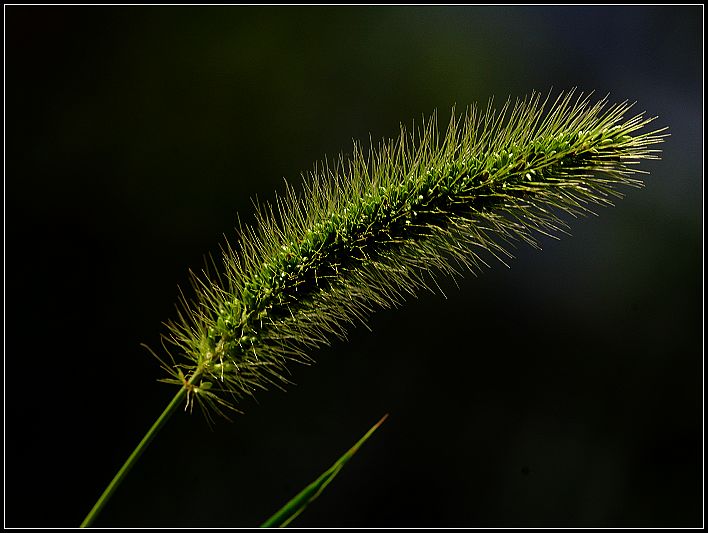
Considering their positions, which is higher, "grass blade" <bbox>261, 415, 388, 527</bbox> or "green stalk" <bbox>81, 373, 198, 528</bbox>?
"green stalk" <bbox>81, 373, 198, 528</bbox>

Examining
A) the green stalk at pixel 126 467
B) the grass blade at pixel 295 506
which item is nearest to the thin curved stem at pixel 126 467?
the green stalk at pixel 126 467

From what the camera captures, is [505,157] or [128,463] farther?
[505,157]

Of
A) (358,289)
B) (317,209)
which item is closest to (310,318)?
(358,289)

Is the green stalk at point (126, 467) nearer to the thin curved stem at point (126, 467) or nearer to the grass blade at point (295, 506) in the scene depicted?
the thin curved stem at point (126, 467)

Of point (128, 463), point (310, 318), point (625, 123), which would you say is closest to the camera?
point (128, 463)

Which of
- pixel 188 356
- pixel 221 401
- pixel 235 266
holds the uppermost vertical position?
pixel 235 266

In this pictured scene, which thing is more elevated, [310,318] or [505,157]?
[505,157]

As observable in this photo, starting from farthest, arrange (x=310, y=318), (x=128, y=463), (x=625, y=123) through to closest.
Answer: (x=310, y=318) → (x=625, y=123) → (x=128, y=463)

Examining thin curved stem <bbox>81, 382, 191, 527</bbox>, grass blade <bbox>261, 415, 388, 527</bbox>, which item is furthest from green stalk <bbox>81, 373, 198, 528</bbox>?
grass blade <bbox>261, 415, 388, 527</bbox>

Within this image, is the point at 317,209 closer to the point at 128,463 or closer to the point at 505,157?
the point at 505,157

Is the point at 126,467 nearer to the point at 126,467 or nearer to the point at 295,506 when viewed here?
the point at 126,467

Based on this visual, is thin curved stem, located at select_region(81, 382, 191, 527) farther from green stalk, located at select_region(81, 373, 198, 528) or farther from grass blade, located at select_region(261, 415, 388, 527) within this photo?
grass blade, located at select_region(261, 415, 388, 527)
